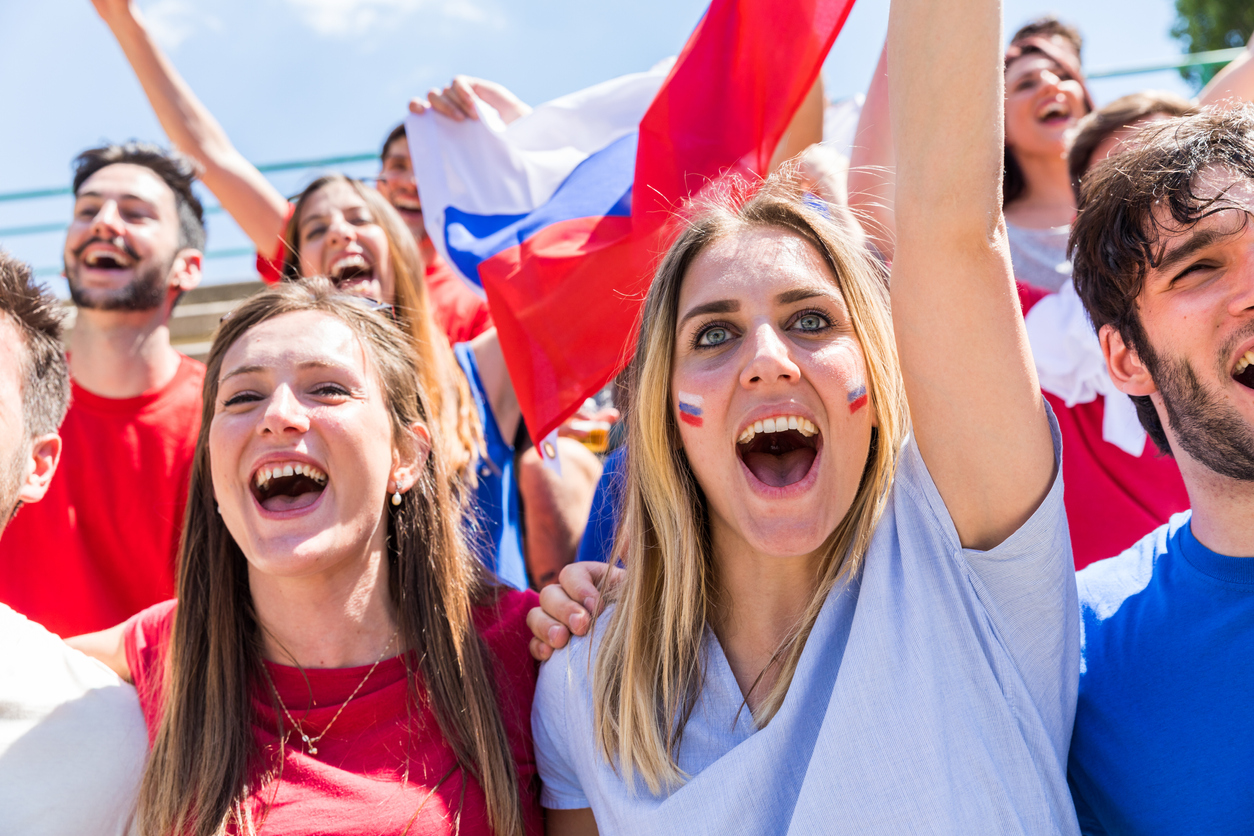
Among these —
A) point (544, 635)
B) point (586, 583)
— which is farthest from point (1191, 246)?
point (544, 635)

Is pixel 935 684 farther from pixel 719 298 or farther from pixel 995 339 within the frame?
pixel 719 298

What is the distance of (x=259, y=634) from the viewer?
246 centimetres

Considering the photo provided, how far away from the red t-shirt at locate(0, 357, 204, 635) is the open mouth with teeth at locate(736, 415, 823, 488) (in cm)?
178

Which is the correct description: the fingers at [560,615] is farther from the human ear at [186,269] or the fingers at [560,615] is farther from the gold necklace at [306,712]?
the human ear at [186,269]

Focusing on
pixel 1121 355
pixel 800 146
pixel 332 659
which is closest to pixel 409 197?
pixel 800 146

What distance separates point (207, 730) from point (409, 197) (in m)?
2.92

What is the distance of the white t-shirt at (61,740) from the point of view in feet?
6.86

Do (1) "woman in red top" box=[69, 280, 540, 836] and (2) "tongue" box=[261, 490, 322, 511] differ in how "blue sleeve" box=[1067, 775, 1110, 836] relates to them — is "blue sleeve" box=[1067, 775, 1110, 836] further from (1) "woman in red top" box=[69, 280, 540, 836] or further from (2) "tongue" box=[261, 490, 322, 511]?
(2) "tongue" box=[261, 490, 322, 511]

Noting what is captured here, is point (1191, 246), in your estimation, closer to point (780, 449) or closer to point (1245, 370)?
point (1245, 370)

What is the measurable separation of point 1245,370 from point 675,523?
1088 mm

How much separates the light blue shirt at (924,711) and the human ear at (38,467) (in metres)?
1.67

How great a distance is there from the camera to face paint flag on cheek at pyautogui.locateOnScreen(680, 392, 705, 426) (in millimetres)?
2047

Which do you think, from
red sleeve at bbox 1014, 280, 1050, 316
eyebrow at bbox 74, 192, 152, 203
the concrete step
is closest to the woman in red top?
eyebrow at bbox 74, 192, 152, 203

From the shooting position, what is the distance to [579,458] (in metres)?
3.84
